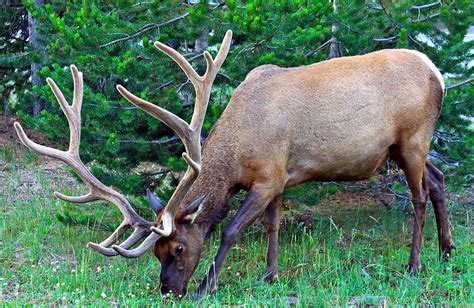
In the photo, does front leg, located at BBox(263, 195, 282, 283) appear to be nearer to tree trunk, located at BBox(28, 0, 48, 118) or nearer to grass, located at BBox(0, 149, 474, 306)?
grass, located at BBox(0, 149, 474, 306)

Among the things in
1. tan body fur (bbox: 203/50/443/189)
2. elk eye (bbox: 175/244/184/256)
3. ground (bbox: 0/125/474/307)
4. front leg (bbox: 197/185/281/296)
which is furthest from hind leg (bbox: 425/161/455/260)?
elk eye (bbox: 175/244/184/256)

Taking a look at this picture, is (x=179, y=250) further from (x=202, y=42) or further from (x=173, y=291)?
(x=202, y=42)

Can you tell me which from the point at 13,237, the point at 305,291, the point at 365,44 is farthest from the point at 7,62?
the point at 305,291

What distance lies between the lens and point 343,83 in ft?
20.3

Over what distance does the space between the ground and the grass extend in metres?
0.01

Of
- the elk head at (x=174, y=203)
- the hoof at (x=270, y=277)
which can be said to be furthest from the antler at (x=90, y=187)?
the hoof at (x=270, y=277)

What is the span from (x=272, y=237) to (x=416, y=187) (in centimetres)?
130

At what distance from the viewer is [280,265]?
6.54 m

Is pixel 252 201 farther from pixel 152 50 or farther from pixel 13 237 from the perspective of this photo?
pixel 13 237

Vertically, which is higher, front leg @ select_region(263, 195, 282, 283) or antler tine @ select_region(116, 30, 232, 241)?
antler tine @ select_region(116, 30, 232, 241)

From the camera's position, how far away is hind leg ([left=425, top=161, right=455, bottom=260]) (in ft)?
21.8

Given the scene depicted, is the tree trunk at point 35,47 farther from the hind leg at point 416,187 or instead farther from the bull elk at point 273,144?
the hind leg at point 416,187

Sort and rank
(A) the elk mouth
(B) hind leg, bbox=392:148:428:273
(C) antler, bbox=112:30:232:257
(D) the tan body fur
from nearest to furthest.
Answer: (C) antler, bbox=112:30:232:257
(A) the elk mouth
(D) the tan body fur
(B) hind leg, bbox=392:148:428:273

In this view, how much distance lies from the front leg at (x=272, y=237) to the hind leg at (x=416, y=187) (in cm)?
109
